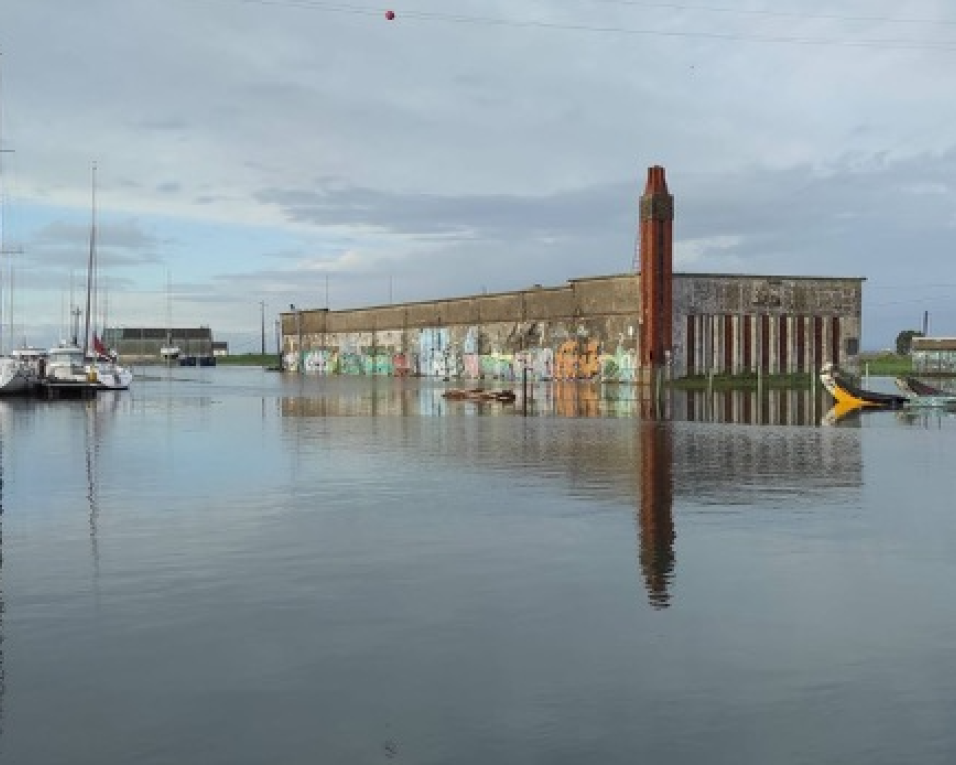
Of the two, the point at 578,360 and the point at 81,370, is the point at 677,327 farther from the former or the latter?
the point at 81,370

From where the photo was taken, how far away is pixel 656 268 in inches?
2795

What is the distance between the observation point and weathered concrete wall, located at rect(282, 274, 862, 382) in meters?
72.9

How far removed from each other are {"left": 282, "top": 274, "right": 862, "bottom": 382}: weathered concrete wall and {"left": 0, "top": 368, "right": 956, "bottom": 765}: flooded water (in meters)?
44.7

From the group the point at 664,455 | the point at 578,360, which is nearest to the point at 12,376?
the point at 578,360

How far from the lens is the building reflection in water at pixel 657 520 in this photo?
12.2 meters

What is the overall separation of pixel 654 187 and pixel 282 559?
60806mm

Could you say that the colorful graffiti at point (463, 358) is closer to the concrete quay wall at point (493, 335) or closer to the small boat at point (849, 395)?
the concrete quay wall at point (493, 335)

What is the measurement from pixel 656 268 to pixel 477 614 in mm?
62131

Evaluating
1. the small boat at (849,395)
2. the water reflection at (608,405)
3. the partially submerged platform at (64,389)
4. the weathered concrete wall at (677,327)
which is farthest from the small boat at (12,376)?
the small boat at (849,395)

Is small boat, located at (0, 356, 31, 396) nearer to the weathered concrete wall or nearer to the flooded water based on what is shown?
the weathered concrete wall

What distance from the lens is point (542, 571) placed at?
42.2 ft

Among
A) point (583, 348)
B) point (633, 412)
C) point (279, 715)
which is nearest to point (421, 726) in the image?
point (279, 715)

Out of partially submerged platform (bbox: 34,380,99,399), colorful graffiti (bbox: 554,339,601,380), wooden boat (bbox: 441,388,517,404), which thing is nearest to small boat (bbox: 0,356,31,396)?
partially submerged platform (bbox: 34,380,99,399)

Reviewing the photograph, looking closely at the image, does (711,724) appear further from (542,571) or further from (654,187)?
(654,187)
